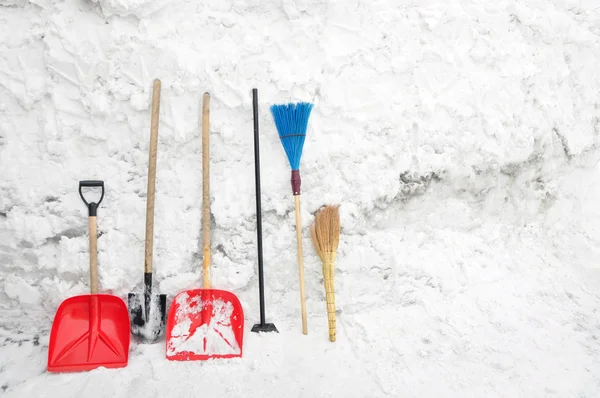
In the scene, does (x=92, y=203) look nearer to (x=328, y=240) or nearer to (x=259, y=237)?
(x=259, y=237)

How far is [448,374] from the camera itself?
7.08 feet

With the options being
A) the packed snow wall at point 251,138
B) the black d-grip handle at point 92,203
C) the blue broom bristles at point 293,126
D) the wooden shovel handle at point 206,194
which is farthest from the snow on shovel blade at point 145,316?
the blue broom bristles at point 293,126

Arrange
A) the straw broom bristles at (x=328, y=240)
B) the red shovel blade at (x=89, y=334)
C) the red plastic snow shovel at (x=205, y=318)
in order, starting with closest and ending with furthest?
the red shovel blade at (x=89, y=334) < the red plastic snow shovel at (x=205, y=318) < the straw broom bristles at (x=328, y=240)

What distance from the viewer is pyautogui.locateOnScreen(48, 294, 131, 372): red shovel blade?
2.21 m

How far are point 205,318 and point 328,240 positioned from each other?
0.87m

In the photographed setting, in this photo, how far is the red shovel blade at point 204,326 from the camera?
7.54ft

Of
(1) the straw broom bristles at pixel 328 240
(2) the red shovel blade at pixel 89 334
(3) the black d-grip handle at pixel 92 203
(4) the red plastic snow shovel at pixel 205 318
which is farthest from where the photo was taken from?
(1) the straw broom bristles at pixel 328 240

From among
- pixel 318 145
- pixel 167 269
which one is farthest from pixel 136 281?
pixel 318 145

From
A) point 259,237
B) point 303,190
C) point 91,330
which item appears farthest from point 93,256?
point 303,190

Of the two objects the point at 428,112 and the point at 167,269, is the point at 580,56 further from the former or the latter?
the point at 167,269

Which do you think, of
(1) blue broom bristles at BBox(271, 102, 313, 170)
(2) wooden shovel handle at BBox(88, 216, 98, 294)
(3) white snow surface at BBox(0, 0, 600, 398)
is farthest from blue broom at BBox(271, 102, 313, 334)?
(2) wooden shovel handle at BBox(88, 216, 98, 294)

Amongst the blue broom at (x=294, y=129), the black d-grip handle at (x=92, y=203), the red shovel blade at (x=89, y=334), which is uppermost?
the blue broom at (x=294, y=129)

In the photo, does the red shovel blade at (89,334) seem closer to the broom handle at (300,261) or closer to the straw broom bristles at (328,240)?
the broom handle at (300,261)

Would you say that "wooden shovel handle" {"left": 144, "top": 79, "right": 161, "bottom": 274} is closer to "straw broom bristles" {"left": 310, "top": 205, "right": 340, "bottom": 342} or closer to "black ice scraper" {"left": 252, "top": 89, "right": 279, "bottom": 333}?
"black ice scraper" {"left": 252, "top": 89, "right": 279, "bottom": 333}
